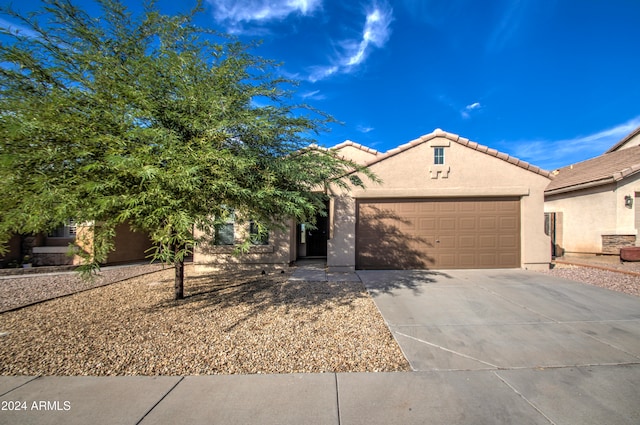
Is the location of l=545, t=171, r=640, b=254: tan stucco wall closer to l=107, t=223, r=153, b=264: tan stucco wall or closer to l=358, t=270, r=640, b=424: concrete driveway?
l=358, t=270, r=640, b=424: concrete driveway

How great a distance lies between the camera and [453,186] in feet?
28.8

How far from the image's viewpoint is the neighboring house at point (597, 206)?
1012 cm

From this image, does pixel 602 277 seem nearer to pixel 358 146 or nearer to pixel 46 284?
pixel 358 146

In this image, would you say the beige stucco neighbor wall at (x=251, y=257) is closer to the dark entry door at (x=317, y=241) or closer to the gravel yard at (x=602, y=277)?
the dark entry door at (x=317, y=241)

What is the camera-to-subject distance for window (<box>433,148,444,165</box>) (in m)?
8.87

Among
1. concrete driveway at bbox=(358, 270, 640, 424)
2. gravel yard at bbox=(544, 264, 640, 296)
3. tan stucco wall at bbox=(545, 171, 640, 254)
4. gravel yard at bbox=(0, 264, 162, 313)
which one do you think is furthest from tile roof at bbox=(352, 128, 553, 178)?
gravel yard at bbox=(0, 264, 162, 313)

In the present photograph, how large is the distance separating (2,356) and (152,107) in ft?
12.0

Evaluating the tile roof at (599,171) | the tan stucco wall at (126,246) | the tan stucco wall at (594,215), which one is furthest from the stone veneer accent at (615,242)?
the tan stucco wall at (126,246)

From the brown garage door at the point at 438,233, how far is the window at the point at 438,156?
1.27 metres

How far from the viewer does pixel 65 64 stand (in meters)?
3.56

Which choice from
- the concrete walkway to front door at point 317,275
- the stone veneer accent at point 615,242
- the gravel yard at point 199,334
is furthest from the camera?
the stone veneer accent at point 615,242

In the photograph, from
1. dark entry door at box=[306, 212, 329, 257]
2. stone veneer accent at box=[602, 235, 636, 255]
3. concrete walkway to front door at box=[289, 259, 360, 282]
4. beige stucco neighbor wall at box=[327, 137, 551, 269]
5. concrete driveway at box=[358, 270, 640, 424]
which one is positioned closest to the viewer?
concrete driveway at box=[358, 270, 640, 424]

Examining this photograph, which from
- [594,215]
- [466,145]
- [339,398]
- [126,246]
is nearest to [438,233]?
[466,145]

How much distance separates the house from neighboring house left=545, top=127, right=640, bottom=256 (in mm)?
4034
